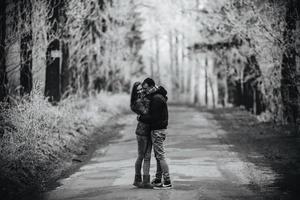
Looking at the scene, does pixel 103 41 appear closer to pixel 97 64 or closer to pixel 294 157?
pixel 97 64

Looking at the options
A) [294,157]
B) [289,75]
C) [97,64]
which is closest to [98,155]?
[294,157]

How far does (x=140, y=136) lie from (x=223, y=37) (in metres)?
21.2

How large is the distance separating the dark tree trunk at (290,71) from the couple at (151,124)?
10.2 meters

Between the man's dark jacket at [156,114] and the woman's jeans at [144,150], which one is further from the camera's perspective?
the woman's jeans at [144,150]

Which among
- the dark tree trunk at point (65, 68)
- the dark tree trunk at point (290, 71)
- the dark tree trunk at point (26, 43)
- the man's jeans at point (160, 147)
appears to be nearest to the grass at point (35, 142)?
the dark tree trunk at point (26, 43)

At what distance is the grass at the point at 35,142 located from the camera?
10562mm

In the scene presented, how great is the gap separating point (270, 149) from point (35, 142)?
714 cm

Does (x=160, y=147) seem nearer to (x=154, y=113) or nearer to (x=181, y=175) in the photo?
(x=154, y=113)

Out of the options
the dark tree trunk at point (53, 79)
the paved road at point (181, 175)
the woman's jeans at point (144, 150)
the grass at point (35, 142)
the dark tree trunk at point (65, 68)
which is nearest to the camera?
the paved road at point (181, 175)

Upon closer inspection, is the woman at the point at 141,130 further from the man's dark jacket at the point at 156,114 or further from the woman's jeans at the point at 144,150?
the man's dark jacket at the point at 156,114

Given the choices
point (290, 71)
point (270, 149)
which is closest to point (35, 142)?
point (270, 149)

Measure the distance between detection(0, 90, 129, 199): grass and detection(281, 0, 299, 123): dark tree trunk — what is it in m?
Answer: 7.99

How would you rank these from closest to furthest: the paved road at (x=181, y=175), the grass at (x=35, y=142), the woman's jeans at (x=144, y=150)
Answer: the paved road at (x=181, y=175), the woman's jeans at (x=144, y=150), the grass at (x=35, y=142)

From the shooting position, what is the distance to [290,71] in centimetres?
1956
